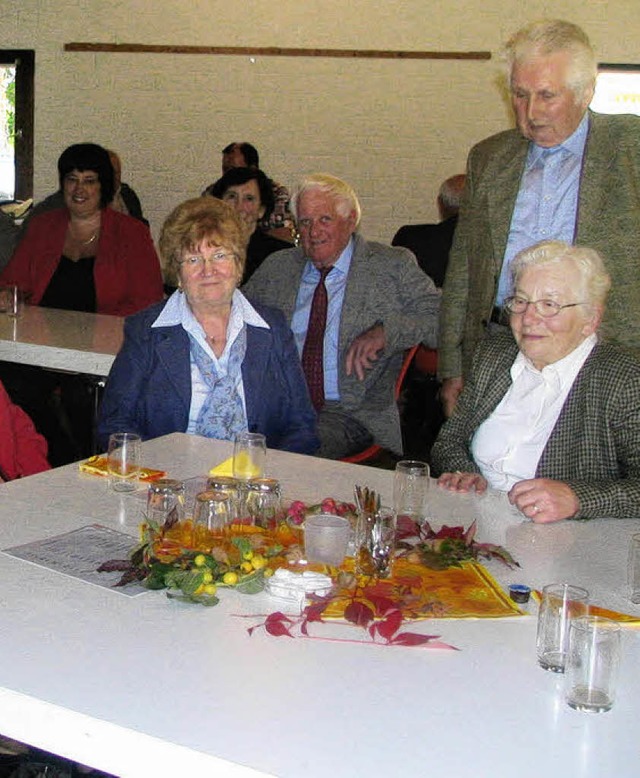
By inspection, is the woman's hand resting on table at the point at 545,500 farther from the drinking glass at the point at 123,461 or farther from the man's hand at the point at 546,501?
the drinking glass at the point at 123,461

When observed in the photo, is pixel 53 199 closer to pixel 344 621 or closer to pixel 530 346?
pixel 530 346

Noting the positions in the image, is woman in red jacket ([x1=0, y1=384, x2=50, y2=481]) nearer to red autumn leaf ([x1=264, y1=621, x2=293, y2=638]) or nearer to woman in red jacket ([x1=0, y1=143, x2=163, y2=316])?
red autumn leaf ([x1=264, y1=621, x2=293, y2=638])

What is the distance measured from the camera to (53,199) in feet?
20.7

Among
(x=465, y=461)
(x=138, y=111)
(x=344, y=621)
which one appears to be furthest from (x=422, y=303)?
(x=138, y=111)

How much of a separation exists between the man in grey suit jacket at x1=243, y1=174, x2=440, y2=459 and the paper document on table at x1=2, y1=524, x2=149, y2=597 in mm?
1782

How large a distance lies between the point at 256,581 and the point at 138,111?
7411 mm

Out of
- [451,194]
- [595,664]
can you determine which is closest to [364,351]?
[595,664]

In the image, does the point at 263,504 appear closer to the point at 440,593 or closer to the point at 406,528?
the point at 406,528

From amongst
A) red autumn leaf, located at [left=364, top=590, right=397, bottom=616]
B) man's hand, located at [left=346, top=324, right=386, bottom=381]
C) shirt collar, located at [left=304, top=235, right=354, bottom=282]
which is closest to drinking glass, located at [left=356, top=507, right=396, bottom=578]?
red autumn leaf, located at [left=364, top=590, right=397, bottom=616]

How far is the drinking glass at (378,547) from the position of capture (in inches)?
81.9

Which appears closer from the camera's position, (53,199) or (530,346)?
(530,346)

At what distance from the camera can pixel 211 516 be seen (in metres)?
2.21

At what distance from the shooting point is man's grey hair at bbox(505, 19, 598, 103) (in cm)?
325

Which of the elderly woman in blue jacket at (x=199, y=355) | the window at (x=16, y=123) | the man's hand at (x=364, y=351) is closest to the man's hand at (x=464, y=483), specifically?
the elderly woman in blue jacket at (x=199, y=355)
